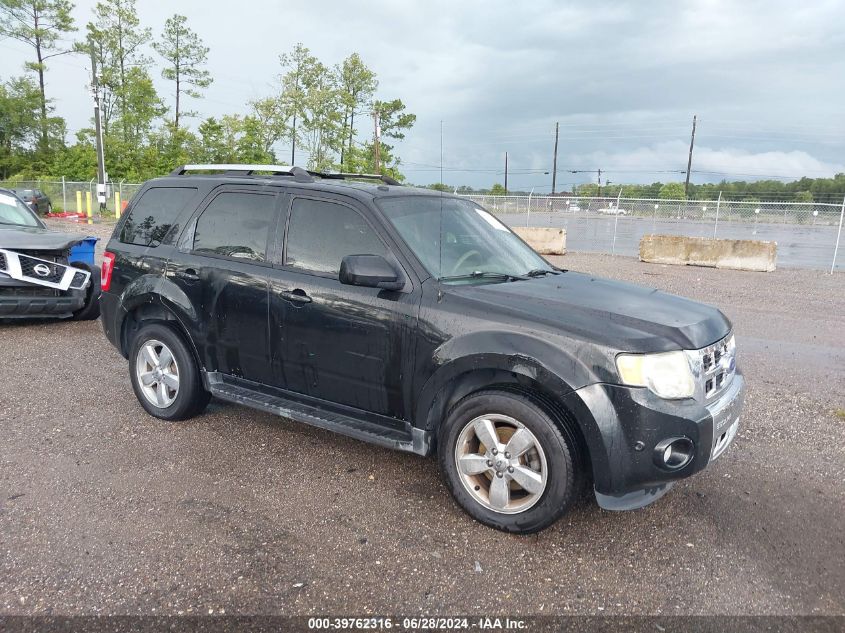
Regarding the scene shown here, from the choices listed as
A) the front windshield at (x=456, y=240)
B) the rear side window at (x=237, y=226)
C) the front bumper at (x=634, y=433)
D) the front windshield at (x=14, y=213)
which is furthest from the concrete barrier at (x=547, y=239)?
the front bumper at (x=634, y=433)

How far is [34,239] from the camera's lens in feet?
26.1

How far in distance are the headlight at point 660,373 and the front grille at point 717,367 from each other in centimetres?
16

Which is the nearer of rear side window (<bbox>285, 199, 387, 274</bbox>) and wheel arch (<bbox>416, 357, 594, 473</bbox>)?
wheel arch (<bbox>416, 357, 594, 473</bbox>)

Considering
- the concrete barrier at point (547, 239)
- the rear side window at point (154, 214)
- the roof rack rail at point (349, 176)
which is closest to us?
the roof rack rail at point (349, 176)

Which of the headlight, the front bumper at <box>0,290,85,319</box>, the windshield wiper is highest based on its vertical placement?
Result: the windshield wiper

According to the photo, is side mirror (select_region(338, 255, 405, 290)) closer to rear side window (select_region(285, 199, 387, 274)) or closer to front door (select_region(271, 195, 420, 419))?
front door (select_region(271, 195, 420, 419))

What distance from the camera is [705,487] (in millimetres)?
4004

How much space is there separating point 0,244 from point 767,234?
92.6 ft

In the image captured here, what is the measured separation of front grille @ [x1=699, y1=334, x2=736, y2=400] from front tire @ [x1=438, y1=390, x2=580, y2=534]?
790mm

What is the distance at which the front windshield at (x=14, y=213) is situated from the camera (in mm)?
8742

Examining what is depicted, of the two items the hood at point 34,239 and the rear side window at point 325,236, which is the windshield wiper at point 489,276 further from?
the hood at point 34,239

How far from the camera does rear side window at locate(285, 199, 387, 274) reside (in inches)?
155

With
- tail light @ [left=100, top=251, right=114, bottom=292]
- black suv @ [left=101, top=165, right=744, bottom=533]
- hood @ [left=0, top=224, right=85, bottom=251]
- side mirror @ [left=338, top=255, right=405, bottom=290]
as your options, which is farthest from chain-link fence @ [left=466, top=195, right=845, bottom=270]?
side mirror @ [left=338, top=255, right=405, bottom=290]

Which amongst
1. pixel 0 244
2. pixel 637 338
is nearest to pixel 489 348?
pixel 637 338
